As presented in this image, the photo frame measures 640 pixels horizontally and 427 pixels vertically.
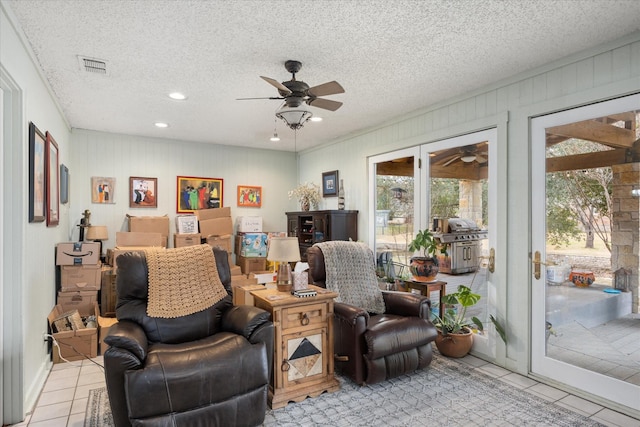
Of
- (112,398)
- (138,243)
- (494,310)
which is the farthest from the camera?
(138,243)

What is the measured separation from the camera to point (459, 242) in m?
3.80

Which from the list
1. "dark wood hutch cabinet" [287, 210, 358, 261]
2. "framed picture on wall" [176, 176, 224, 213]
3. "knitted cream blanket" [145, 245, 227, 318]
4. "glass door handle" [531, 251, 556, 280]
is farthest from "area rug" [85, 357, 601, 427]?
"framed picture on wall" [176, 176, 224, 213]

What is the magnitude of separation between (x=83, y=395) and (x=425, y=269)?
314cm

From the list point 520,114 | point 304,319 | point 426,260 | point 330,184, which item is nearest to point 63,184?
point 304,319

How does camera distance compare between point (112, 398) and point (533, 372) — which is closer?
point (112, 398)

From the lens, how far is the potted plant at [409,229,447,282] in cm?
380

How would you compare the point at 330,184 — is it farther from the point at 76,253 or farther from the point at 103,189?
the point at 76,253

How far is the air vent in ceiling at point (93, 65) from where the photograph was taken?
113 inches

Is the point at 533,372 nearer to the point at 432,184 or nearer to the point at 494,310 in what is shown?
the point at 494,310

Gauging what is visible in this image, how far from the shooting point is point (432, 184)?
13.4 ft

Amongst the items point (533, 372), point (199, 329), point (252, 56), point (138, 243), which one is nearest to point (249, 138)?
point (138, 243)

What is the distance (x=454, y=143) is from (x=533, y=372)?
220 centimetres

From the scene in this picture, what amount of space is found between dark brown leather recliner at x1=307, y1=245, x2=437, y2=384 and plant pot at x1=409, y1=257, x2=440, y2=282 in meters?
0.58

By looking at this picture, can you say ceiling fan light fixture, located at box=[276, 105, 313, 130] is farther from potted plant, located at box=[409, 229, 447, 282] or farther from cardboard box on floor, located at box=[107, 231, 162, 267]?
cardboard box on floor, located at box=[107, 231, 162, 267]
